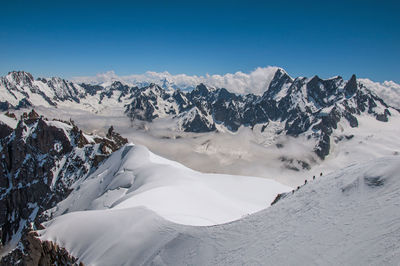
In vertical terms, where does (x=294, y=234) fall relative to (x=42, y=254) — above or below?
above

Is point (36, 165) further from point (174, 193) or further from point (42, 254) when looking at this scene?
point (42, 254)

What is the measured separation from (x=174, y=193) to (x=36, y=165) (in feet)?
438

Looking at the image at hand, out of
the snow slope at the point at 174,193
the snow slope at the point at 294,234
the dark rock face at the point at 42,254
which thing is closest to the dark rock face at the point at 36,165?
the snow slope at the point at 174,193

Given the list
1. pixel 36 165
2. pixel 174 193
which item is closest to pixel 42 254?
pixel 174 193

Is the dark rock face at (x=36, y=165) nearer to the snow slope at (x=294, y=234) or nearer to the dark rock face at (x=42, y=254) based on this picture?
the dark rock face at (x=42, y=254)

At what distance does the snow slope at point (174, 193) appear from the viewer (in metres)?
42.1

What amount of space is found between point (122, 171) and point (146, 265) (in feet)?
209

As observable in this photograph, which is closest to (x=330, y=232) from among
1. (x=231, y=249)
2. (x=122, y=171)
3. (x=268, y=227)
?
(x=268, y=227)

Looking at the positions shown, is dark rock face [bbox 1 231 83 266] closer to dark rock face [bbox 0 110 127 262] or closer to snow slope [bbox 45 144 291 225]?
snow slope [bbox 45 144 291 225]

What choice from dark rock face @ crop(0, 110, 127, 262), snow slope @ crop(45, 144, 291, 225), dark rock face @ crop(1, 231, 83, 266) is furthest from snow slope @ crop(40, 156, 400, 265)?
dark rock face @ crop(0, 110, 127, 262)

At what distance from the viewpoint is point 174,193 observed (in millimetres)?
51562

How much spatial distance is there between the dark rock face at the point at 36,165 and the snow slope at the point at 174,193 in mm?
31537

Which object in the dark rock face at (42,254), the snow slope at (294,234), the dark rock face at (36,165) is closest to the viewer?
the snow slope at (294,234)

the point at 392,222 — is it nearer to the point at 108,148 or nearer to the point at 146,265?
the point at 146,265
